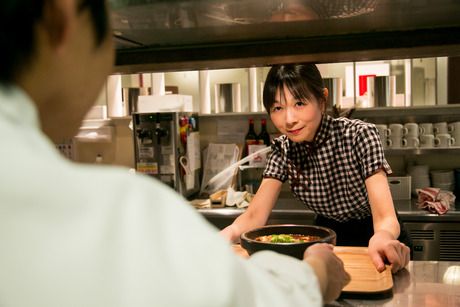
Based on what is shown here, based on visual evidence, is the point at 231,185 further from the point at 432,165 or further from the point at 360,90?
the point at 432,165

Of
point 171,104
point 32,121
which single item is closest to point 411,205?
point 171,104

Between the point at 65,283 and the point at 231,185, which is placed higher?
the point at 65,283

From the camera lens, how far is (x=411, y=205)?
326 cm

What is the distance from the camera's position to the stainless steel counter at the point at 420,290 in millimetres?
1188

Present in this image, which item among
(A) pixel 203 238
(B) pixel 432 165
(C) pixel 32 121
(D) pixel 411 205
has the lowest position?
(D) pixel 411 205

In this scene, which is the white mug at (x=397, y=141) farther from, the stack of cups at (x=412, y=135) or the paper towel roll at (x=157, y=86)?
the paper towel roll at (x=157, y=86)

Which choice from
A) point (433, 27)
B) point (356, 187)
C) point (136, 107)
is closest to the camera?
Result: point (433, 27)

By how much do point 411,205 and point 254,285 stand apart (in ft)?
9.69

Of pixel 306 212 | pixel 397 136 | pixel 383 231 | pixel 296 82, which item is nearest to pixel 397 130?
pixel 397 136

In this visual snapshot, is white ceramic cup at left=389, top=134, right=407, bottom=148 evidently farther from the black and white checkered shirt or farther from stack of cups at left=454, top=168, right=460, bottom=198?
the black and white checkered shirt

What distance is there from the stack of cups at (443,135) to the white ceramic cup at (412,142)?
0.48 feet

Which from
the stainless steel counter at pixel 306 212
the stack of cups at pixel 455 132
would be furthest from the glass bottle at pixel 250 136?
the stack of cups at pixel 455 132

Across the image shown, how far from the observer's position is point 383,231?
1598 millimetres

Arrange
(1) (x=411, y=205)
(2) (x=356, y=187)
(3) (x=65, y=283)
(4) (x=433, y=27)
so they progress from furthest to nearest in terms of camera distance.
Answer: (1) (x=411, y=205)
(2) (x=356, y=187)
(4) (x=433, y=27)
(3) (x=65, y=283)
